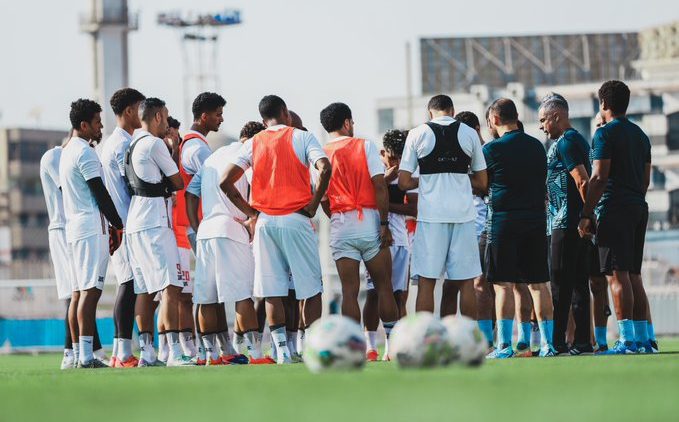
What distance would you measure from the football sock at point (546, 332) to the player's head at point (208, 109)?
137 inches

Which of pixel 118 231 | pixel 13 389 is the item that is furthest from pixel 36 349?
pixel 13 389

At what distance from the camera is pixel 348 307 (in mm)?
13758

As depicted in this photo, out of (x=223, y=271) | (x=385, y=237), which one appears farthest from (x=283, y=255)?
(x=385, y=237)

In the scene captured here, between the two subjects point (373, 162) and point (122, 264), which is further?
point (122, 264)

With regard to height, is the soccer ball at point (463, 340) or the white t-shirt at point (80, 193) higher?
the white t-shirt at point (80, 193)

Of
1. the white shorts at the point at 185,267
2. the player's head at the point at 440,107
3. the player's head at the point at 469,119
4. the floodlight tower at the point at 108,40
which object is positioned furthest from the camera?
the floodlight tower at the point at 108,40

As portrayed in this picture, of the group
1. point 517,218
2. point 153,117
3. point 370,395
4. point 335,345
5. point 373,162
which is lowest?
point 370,395

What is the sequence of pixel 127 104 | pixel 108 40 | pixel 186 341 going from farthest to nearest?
1. pixel 108 40
2. pixel 127 104
3. pixel 186 341

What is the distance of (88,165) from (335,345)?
4.83 metres

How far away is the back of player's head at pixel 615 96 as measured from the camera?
525 inches

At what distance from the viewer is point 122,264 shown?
14.0 metres

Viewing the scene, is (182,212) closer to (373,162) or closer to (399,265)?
(373,162)

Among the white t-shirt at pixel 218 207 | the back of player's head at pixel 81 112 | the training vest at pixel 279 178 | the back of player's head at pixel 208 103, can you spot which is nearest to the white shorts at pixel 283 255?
the training vest at pixel 279 178

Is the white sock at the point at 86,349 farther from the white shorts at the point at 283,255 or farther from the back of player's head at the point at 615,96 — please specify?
the back of player's head at the point at 615,96
